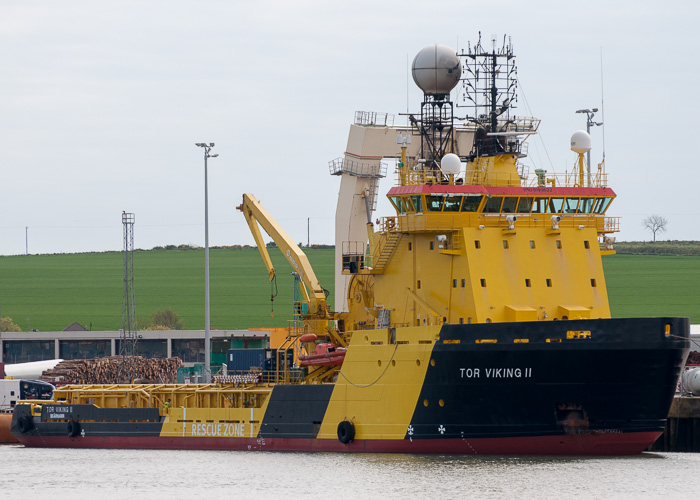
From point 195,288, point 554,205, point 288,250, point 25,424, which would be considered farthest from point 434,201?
point 195,288

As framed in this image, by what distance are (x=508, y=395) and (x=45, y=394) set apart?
27149mm

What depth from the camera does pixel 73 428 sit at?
1663 inches

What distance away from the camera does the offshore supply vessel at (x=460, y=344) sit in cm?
3209

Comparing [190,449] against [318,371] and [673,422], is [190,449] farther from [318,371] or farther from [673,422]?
[673,422]

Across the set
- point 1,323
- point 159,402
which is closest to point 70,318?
point 1,323

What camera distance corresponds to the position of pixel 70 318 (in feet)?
314

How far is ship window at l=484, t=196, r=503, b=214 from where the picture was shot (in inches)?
1380

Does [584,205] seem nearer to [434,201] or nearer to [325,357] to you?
[434,201]

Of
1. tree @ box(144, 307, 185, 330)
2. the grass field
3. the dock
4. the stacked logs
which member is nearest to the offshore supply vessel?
the dock

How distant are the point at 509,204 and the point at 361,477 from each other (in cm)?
910

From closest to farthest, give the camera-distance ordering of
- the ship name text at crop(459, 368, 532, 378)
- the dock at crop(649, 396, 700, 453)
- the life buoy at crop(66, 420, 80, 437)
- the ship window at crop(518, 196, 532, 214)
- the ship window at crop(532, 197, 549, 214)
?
the ship name text at crop(459, 368, 532, 378) < the ship window at crop(518, 196, 532, 214) < the ship window at crop(532, 197, 549, 214) < the dock at crop(649, 396, 700, 453) < the life buoy at crop(66, 420, 80, 437)

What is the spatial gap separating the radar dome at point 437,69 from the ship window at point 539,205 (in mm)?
4830

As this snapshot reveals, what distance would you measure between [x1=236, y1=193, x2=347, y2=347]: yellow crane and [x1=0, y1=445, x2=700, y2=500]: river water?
16.6 feet

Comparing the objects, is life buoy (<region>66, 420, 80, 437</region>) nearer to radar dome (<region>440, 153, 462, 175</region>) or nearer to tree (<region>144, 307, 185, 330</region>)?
radar dome (<region>440, 153, 462, 175</region>)
